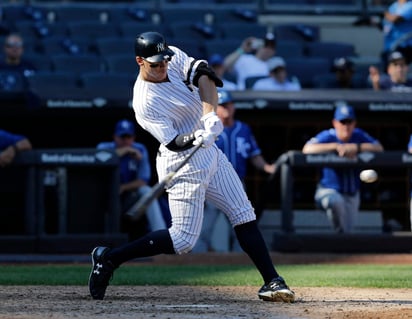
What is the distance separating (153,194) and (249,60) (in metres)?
6.73

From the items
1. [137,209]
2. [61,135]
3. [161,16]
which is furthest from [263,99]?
[137,209]

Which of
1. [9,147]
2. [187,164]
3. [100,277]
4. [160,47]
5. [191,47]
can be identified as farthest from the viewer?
[191,47]

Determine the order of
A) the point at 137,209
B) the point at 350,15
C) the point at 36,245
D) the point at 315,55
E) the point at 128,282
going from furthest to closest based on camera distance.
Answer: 1. the point at 350,15
2. the point at 315,55
3. the point at 36,245
4. the point at 128,282
5. the point at 137,209

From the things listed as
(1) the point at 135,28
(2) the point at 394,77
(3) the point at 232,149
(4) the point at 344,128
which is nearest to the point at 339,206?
(4) the point at 344,128

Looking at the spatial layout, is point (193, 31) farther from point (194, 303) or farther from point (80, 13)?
point (194, 303)

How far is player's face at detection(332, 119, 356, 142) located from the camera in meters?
10.1

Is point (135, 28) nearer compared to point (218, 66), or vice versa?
point (218, 66)

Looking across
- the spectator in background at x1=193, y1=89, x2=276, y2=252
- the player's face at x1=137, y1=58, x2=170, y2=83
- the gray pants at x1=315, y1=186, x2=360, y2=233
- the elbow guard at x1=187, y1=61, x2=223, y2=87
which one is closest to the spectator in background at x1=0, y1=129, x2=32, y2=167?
the spectator in background at x1=193, y1=89, x2=276, y2=252

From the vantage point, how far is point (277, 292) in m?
6.05

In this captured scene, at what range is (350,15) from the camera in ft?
46.5

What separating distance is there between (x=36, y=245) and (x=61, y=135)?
78.9 inches

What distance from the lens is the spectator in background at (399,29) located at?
12.8 m

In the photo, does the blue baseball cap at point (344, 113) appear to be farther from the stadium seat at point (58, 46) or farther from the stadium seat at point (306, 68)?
the stadium seat at point (58, 46)

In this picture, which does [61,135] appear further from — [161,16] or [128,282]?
[128,282]
